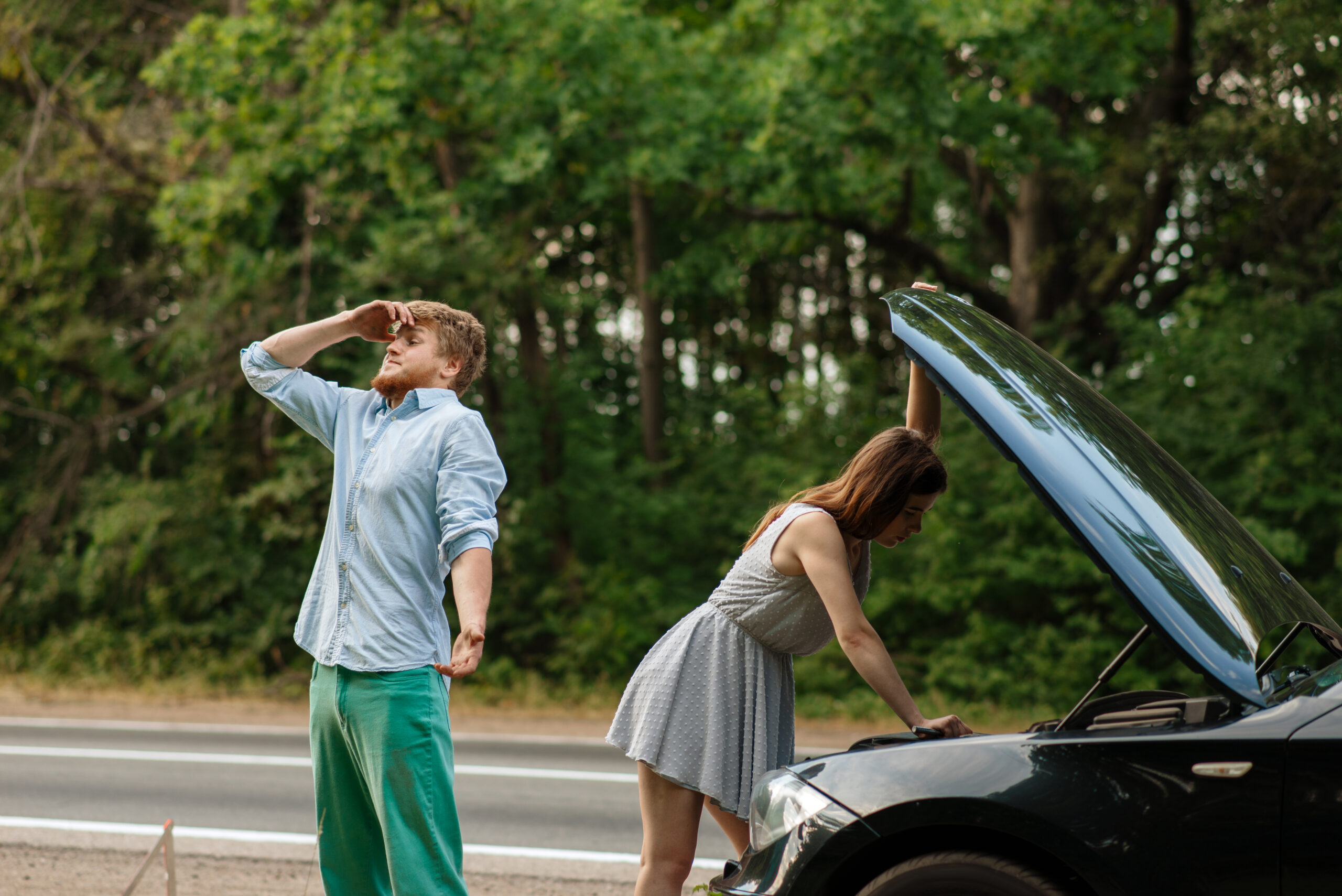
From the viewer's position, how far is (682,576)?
14.2 meters

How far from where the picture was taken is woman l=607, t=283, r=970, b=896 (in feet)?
9.66

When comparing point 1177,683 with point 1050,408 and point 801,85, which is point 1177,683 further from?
point 1050,408

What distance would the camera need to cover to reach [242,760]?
8.59 meters

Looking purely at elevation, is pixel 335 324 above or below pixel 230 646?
above

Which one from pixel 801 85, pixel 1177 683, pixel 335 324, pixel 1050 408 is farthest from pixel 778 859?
pixel 1177 683

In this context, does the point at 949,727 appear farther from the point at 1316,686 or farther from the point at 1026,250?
the point at 1026,250

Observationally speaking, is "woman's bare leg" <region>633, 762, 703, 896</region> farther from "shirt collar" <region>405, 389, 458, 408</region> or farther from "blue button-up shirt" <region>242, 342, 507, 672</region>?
"shirt collar" <region>405, 389, 458, 408</region>

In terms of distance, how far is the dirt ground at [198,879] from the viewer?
4.91 metres

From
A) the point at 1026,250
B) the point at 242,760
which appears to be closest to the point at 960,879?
the point at 242,760

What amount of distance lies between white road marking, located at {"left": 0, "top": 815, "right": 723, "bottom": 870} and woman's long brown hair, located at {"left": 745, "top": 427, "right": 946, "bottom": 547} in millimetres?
2896

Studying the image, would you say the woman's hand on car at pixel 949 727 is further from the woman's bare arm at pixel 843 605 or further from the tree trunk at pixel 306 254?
the tree trunk at pixel 306 254

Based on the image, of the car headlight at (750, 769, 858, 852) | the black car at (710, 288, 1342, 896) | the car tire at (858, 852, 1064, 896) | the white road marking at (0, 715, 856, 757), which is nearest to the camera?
the black car at (710, 288, 1342, 896)

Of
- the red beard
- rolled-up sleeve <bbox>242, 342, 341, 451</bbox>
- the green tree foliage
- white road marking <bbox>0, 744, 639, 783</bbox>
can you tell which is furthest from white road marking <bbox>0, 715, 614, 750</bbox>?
the red beard

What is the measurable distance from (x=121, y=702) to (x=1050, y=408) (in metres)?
12.0
